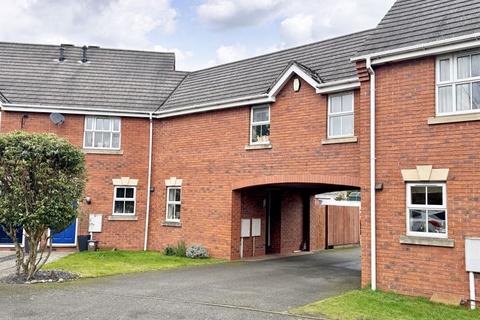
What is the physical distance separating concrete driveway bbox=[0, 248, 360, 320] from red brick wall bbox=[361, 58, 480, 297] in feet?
5.48

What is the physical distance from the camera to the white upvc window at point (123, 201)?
18772mm

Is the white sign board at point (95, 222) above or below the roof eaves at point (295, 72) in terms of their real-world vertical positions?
below

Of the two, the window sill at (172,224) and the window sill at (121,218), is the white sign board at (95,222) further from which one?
the window sill at (172,224)

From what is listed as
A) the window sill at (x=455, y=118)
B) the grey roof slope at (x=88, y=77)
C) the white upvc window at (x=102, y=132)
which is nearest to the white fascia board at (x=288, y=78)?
the window sill at (x=455, y=118)

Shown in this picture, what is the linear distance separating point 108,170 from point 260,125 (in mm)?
6750

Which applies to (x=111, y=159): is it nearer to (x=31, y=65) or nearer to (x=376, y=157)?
(x=31, y=65)

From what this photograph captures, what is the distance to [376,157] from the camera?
1112 cm

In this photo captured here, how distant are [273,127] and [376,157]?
4727mm

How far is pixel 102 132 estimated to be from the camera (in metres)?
19.0

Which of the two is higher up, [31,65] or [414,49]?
[31,65]

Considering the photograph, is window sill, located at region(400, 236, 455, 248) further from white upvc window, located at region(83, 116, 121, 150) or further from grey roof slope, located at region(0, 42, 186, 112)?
white upvc window, located at region(83, 116, 121, 150)

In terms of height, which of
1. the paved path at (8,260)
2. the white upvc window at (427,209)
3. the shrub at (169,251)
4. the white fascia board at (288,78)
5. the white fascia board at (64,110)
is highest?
the white fascia board at (288,78)

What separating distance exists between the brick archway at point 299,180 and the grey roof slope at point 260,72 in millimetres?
2880

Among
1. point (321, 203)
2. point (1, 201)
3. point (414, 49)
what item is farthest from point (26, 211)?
point (321, 203)
